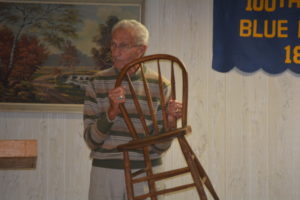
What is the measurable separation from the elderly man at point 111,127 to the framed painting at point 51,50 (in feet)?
4.37

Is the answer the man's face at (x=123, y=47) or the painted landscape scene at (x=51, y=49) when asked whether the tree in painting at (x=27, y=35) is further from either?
the man's face at (x=123, y=47)

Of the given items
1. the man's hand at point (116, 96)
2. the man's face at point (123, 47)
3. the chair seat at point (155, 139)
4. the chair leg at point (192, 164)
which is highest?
the man's face at point (123, 47)

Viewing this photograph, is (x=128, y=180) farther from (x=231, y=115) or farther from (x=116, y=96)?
(x=231, y=115)

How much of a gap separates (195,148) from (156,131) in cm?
166

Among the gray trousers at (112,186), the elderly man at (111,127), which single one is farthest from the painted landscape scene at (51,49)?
the gray trousers at (112,186)

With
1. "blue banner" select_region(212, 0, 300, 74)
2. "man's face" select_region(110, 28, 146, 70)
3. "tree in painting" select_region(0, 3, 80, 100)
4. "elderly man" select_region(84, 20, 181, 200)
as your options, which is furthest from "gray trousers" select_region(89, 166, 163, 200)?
"blue banner" select_region(212, 0, 300, 74)

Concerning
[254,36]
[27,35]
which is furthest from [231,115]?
[27,35]

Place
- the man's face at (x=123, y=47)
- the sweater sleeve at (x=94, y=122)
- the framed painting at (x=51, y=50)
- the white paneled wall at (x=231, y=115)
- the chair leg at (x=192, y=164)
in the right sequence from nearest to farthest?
1. the chair leg at (x=192, y=164)
2. the sweater sleeve at (x=94, y=122)
3. the man's face at (x=123, y=47)
4. the framed painting at (x=51, y=50)
5. the white paneled wall at (x=231, y=115)

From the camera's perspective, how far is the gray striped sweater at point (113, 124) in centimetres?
186

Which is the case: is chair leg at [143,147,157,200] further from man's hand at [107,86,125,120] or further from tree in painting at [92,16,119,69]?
tree in painting at [92,16,119,69]

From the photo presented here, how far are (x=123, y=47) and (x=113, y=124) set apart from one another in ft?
1.14

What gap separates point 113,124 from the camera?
6.00 feet

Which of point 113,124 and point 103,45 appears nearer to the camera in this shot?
point 113,124

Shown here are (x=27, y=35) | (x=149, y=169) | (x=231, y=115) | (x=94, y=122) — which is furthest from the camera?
(x=231, y=115)
